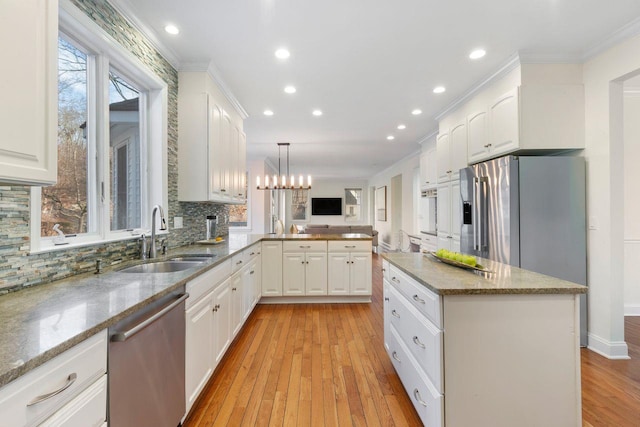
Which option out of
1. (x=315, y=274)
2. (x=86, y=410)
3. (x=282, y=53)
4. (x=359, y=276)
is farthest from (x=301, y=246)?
(x=86, y=410)

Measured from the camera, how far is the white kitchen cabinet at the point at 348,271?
3.82 meters

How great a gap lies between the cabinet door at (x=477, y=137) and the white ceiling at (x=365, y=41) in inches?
14.9

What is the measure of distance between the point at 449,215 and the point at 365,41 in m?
2.46

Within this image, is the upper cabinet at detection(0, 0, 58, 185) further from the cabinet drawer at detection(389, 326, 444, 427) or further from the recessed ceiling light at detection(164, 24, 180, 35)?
the cabinet drawer at detection(389, 326, 444, 427)

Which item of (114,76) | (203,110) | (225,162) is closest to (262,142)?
(225,162)

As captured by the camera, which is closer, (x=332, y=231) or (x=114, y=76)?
(x=114, y=76)

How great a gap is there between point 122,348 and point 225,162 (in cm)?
247

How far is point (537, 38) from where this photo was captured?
236 centimetres

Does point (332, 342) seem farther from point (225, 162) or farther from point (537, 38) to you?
point (537, 38)

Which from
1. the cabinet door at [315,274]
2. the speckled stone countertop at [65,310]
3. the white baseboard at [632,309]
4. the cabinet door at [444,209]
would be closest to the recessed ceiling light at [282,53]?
the speckled stone countertop at [65,310]

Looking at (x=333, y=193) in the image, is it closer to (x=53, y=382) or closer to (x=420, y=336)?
(x=420, y=336)

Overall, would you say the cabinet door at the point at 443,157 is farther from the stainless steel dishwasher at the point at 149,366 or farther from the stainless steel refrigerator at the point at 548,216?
the stainless steel dishwasher at the point at 149,366

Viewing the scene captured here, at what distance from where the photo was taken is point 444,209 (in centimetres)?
392

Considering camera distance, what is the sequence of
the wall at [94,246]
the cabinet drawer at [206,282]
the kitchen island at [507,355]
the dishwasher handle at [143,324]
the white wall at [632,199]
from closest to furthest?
the dishwasher handle at [143,324] < the wall at [94,246] < the kitchen island at [507,355] < the cabinet drawer at [206,282] < the white wall at [632,199]
